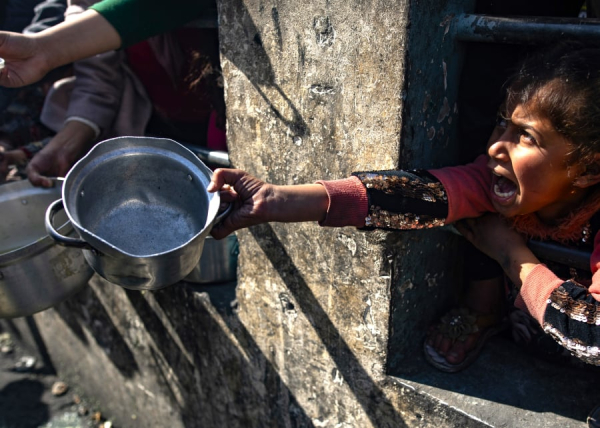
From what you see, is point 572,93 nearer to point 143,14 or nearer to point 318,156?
point 318,156

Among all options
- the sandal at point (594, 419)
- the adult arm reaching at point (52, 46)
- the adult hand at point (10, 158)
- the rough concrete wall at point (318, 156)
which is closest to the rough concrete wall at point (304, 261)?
the rough concrete wall at point (318, 156)

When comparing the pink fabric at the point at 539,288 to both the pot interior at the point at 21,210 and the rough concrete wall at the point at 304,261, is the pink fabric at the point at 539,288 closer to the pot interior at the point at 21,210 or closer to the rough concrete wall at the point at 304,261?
the rough concrete wall at the point at 304,261

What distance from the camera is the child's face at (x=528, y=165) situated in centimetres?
132

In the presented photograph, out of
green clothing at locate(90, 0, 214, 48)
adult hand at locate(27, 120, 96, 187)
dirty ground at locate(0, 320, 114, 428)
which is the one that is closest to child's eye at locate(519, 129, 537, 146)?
green clothing at locate(90, 0, 214, 48)

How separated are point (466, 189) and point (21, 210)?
186 centimetres

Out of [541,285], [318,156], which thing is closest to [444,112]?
[318,156]

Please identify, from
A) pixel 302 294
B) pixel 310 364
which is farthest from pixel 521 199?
pixel 310 364

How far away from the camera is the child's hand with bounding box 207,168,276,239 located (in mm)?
1401

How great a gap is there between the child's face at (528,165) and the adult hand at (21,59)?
151 centimetres

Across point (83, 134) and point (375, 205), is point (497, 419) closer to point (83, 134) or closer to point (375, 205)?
point (375, 205)

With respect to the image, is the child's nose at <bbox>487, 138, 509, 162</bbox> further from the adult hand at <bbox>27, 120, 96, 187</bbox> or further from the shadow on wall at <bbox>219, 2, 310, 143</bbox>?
the adult hand at <bbox>27, 120, 96, 187</bbox>

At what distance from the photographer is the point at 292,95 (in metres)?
1.68

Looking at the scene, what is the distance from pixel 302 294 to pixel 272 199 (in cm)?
59

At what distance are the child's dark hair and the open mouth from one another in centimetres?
16
